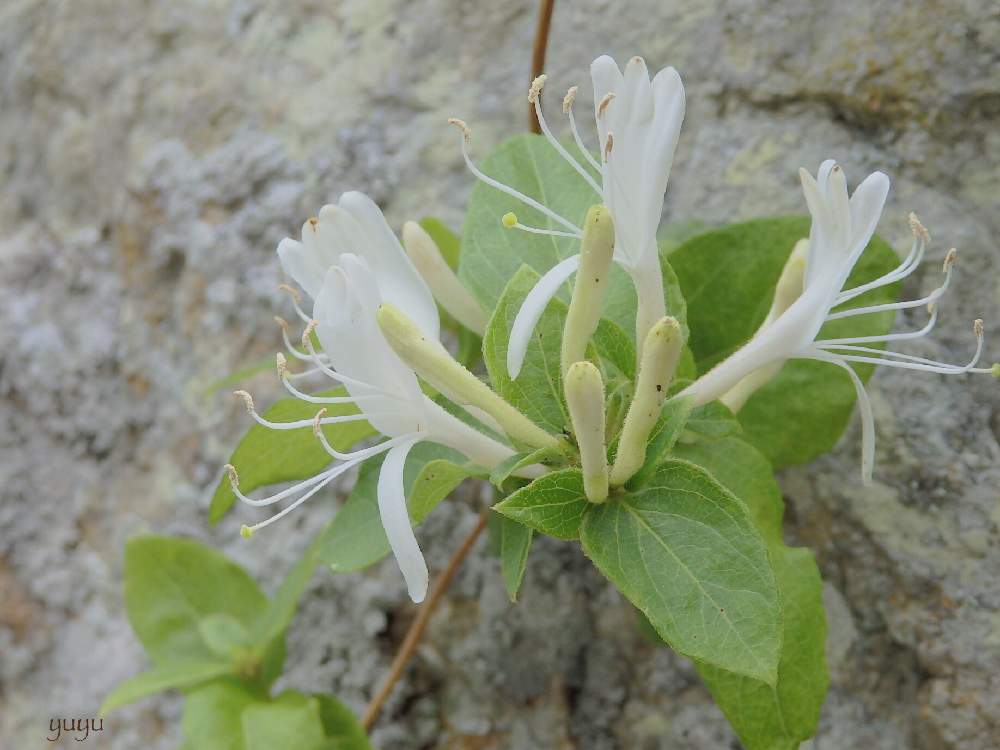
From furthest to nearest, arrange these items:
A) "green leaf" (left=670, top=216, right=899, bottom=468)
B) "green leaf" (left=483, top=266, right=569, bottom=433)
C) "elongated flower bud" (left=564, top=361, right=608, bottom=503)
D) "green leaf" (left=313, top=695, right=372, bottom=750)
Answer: "green leaf" (left=313, top=695, right=372, bottom=750) → "green leaf" (left=670, top=216, right=899, bottom=468) → "green leaf" (left=483, top=266, right=569, bottom=433) → "elongated flower bud" (left=564, top=361, right=608, bottom=503)

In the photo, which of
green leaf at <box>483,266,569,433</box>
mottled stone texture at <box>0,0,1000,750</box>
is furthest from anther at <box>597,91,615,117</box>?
mottled stone texture at <box>0,0,1000,750</box>

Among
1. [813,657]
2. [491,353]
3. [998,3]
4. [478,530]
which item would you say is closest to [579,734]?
[478,530]

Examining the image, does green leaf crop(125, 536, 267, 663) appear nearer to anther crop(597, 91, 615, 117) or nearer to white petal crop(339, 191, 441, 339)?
white petal crop(339, 191, 441, 339)

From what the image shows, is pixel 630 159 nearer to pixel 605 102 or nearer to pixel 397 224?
pixel 605 102

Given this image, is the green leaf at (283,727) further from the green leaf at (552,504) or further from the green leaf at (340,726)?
the green leaf at (552,504)

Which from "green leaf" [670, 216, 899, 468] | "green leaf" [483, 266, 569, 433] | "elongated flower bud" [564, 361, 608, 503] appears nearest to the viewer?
"elongated flower bud" [564, 361, 608, 503]
